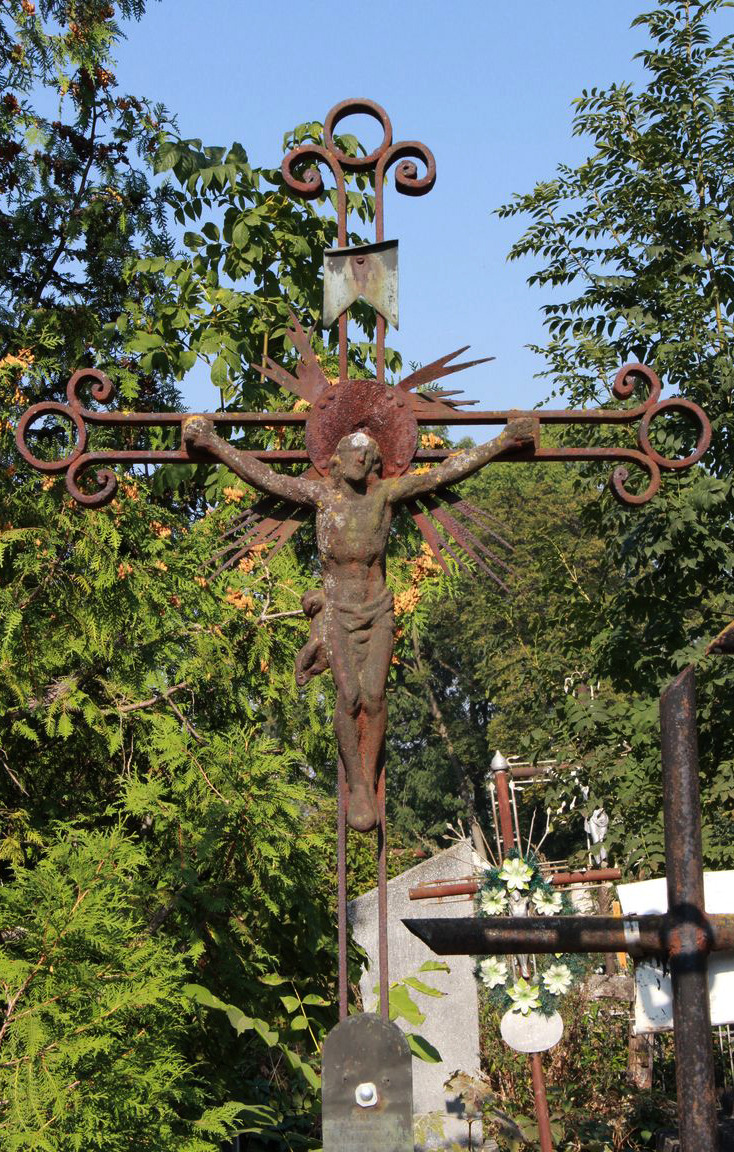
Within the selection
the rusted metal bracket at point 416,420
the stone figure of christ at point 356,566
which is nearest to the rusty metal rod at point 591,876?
the rusted metal bracket at point 416,420

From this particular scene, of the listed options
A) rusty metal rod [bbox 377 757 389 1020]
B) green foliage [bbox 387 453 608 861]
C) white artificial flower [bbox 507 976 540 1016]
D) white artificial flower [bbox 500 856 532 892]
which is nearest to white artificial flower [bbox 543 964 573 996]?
white artificial flower [bbox 507 976 540 1016]

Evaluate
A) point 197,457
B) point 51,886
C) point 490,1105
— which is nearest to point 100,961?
point 51,886

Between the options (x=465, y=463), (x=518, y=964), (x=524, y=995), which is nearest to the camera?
(x=465, y=463)

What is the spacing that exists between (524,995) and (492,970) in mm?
597

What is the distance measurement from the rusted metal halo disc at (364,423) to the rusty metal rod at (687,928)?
966 millimetres

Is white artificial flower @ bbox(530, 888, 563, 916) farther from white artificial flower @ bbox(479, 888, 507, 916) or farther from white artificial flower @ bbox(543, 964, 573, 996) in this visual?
white artificial flower @ bbox(543, 964, 573, 996)

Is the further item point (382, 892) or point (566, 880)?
point (566, 880)

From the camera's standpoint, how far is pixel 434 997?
10312 millimetres

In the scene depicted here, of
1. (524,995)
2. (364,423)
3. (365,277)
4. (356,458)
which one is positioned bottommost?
(524,995)

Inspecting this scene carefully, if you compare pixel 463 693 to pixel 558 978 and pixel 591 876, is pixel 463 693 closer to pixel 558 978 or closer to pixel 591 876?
pixel 591 876

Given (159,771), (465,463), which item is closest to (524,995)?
(159,771)

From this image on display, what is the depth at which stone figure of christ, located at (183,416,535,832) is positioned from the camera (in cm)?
327

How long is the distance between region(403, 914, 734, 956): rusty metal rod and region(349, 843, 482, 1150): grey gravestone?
715 centimetres

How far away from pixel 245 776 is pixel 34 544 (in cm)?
154
